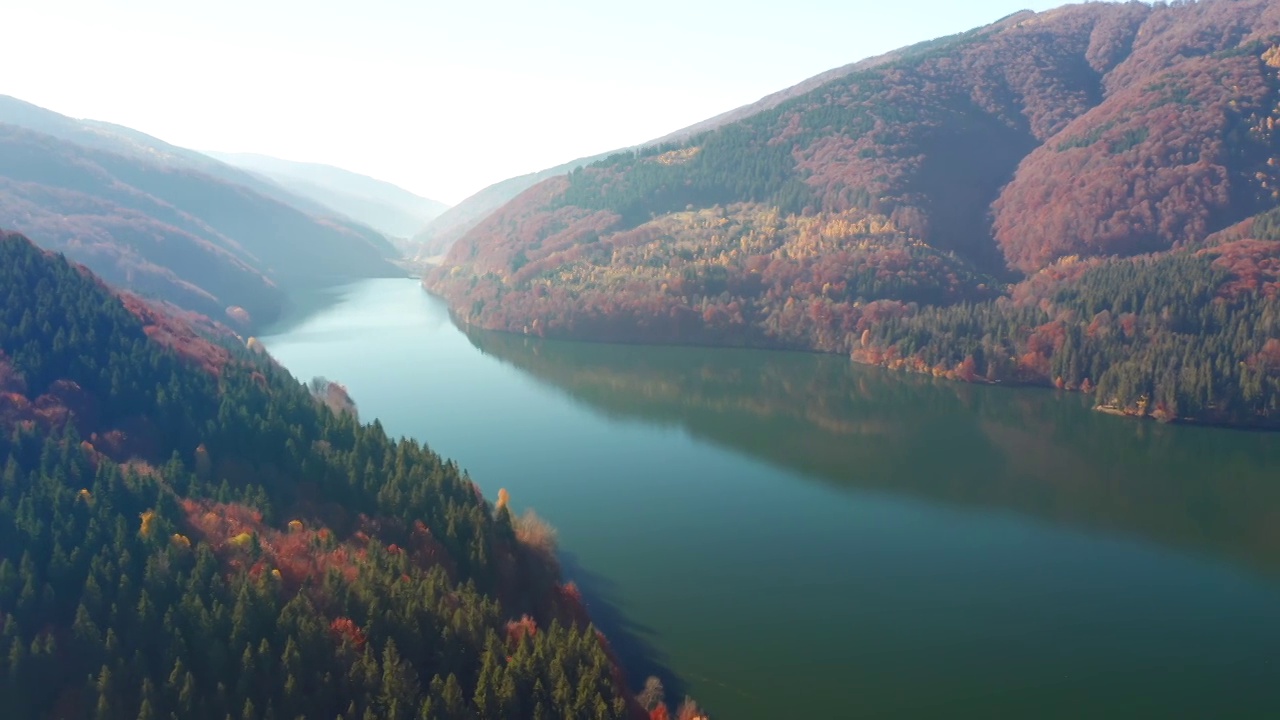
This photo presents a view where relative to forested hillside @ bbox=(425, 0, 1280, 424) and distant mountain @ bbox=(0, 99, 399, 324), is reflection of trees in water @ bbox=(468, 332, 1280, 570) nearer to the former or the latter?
forested hillside @ bbox=(425, 0, 1280, 424)

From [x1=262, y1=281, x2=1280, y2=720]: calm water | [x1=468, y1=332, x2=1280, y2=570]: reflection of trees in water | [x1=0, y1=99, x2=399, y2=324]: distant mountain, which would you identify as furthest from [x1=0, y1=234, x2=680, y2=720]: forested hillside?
[x1=0, y1=99, x2=399, y2=324]: distant mountain

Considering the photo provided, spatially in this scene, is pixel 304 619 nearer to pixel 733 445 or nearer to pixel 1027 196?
pixel 733 445

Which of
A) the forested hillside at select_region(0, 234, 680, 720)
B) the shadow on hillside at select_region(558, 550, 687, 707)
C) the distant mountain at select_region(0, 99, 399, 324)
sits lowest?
the shadow on hillside at select_region(558, 550, 687, 707)

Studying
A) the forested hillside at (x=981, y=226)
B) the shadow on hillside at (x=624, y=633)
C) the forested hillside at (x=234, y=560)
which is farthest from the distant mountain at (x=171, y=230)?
the shadow on hillside at (x=624, y=633)

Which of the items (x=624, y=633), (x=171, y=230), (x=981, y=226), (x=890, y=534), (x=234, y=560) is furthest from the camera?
(x=171, y=230)

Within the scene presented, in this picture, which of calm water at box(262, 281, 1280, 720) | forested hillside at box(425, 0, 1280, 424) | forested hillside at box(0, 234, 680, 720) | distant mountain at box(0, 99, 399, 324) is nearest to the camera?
forested hillside at box(0, 234, 680, 720)

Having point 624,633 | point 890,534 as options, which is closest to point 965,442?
point 890,534

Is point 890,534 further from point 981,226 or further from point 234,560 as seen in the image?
point 981,226
